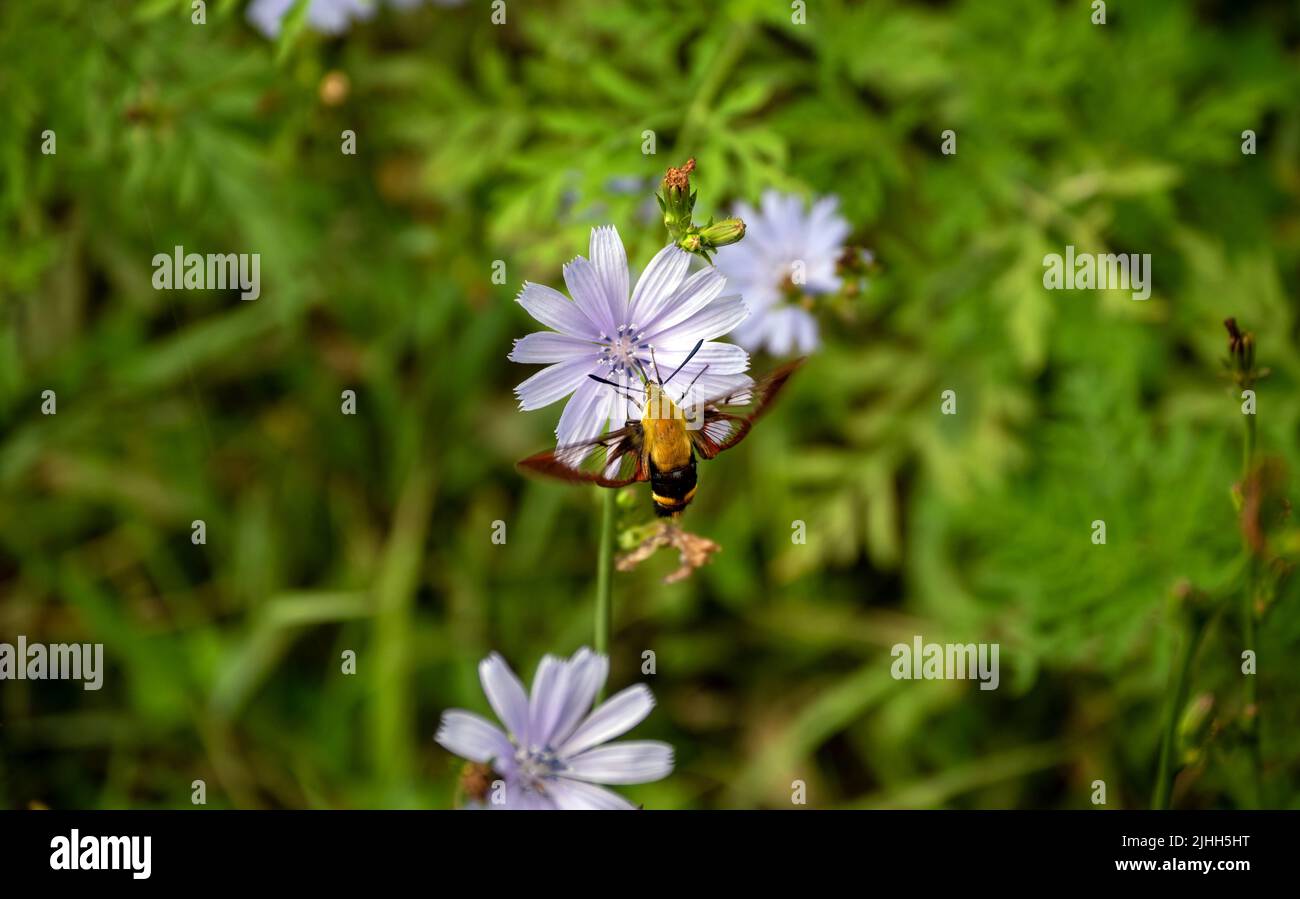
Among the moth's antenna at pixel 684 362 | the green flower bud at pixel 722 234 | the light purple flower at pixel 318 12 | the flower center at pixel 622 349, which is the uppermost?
the light purple flower at pixel 318 12

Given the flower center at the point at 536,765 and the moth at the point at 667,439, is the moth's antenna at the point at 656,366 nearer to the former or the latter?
the moth at the point at 667,439

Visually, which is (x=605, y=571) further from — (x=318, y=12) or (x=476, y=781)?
(x=318, y=12)

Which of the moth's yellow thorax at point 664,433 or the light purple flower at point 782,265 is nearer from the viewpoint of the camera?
the moth's yellow thorax at point 664,433

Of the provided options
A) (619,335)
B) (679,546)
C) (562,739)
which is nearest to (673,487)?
(679,546)

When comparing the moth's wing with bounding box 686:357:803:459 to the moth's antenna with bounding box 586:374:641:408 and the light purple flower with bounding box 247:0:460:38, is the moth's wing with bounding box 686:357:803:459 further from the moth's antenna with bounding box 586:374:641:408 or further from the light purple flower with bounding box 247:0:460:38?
the light purple flower with bounding box 247:0:460:38

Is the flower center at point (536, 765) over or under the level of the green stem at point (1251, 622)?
under

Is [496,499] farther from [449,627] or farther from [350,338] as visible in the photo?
[350,338]

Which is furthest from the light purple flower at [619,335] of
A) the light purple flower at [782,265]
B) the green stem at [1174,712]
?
the green stem at [1174,712]

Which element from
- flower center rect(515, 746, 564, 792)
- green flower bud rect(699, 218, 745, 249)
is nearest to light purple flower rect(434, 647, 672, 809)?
flower center rect(515, 746, 564, 792)

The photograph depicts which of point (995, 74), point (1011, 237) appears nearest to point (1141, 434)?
point (1011, 237)
